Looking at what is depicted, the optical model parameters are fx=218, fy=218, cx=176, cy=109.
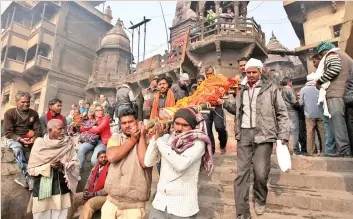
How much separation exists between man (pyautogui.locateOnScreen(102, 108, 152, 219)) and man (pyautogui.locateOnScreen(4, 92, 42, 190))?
232 cm

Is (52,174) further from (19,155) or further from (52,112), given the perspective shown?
(52,112)

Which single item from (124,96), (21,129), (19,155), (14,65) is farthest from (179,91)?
(14,65)

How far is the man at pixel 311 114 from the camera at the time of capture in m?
5.23

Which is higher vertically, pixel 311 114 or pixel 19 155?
pixel 311 114

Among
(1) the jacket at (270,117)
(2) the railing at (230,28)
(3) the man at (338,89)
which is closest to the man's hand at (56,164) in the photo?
(1) the jacket at (270,117)

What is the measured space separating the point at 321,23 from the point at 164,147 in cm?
1446

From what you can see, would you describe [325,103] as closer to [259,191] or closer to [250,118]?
[250,118]

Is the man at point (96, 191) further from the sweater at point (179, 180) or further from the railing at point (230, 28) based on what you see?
the railing at point (230, 28)

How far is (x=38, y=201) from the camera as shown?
112 inches

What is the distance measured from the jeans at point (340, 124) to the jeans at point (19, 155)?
535 cm

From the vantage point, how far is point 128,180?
2232mm

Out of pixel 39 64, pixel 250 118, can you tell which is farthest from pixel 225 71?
pixel 39 64

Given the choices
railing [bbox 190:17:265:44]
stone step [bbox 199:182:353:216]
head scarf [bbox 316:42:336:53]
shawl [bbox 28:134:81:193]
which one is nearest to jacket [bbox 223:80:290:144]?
stone step [bbox 199:182:353:216]

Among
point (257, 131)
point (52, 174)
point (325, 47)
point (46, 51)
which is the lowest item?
→ point (52, 174)
